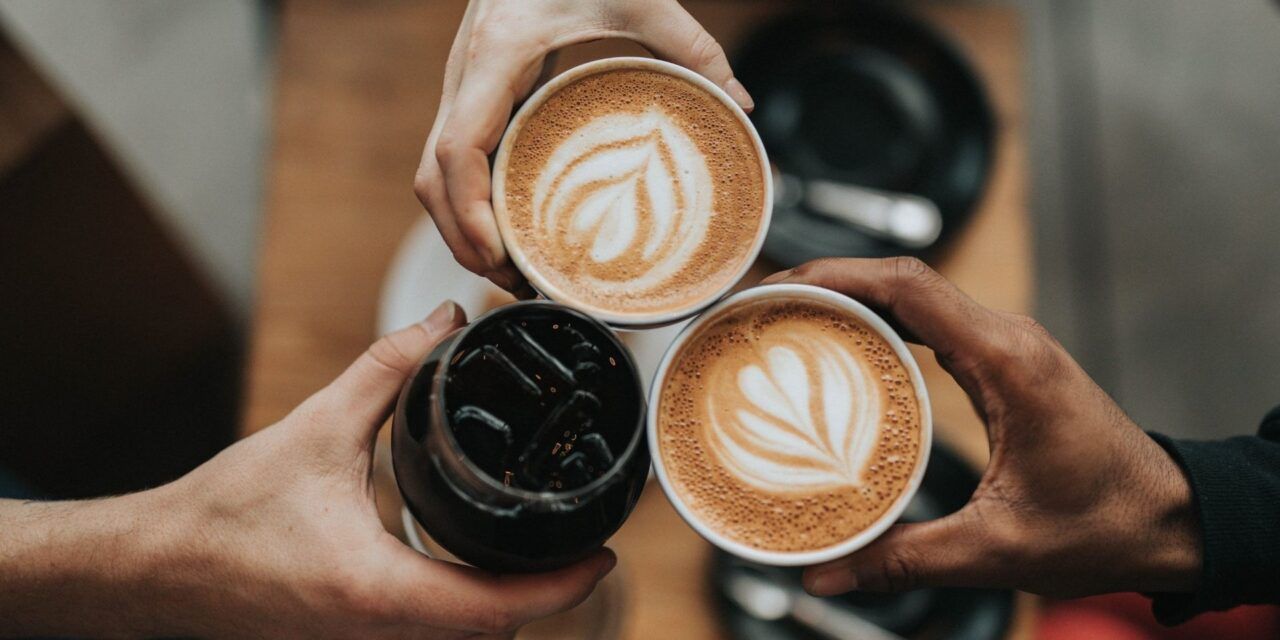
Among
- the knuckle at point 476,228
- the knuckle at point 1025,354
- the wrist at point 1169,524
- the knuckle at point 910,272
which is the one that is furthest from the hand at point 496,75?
the wrist at point 1169,524

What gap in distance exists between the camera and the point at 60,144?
1.29 meters

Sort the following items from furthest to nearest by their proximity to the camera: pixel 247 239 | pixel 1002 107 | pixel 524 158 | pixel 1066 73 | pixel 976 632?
1. pixel 1066 73
2. pixel 247 239
3. pixel 1002 107
4. pixel 976 632
5. pixel 524 158

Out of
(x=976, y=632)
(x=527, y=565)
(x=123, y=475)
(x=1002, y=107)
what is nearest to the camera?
(x=527, y=565)

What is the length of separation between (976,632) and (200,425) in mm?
1423

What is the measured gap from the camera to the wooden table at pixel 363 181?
1.16 metres

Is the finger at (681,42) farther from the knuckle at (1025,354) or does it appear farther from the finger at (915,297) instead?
the knuckle at (1025,354)

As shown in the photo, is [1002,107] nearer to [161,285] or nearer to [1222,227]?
[1222,227]

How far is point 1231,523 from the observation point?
849 millimetres

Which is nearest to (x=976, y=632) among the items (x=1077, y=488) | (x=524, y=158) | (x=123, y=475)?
(x=1077, y=488)

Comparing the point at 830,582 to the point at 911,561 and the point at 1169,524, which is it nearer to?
the point at 911,561

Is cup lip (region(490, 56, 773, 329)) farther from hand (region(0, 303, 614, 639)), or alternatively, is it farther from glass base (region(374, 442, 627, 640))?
glass base (region(374, 442, 627, 640))

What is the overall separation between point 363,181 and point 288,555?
23.0 inches

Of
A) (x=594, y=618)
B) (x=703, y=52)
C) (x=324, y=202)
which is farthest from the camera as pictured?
(x=324, y=202)

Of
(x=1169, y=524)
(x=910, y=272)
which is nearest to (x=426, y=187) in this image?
(x=910, y=272)
